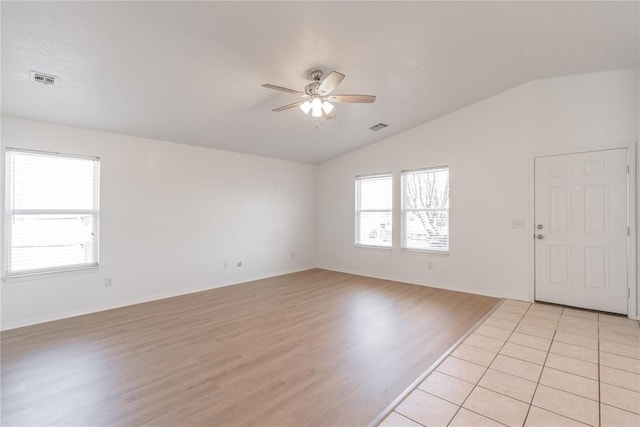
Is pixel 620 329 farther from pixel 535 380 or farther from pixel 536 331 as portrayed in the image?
pixel 535 380

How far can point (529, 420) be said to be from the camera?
1.86m

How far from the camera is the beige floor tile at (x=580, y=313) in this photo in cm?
368

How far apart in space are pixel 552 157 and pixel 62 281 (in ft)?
22.4

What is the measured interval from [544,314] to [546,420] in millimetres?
2406

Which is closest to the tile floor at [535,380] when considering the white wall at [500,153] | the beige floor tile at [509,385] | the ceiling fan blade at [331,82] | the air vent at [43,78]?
the beige floor tile at [509,385]

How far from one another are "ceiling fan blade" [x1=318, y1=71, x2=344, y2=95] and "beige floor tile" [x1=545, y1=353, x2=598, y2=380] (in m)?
3.12

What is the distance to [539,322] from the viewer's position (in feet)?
11.5

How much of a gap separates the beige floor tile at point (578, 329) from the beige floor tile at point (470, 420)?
7.06 ft

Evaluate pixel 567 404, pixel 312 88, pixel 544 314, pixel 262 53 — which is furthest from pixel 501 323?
pixel 262 53

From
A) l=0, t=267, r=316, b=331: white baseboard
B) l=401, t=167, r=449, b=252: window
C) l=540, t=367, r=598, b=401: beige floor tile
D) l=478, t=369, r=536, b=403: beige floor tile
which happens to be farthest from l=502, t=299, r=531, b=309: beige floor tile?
l=0, t=267, r=316, b=331: white baseboard

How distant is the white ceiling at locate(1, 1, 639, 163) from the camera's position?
2303mm

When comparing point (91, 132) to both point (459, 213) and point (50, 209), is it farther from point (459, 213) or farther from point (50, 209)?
point (459, 213)

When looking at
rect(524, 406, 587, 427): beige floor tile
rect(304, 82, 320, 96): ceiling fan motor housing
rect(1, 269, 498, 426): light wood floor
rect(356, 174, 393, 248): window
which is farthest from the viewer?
rect(356, 174, 393, 248): window

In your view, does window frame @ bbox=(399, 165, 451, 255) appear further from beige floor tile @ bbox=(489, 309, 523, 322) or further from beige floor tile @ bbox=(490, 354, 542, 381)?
beige floor tile @ bbox=(490, 354, 542, 381)
